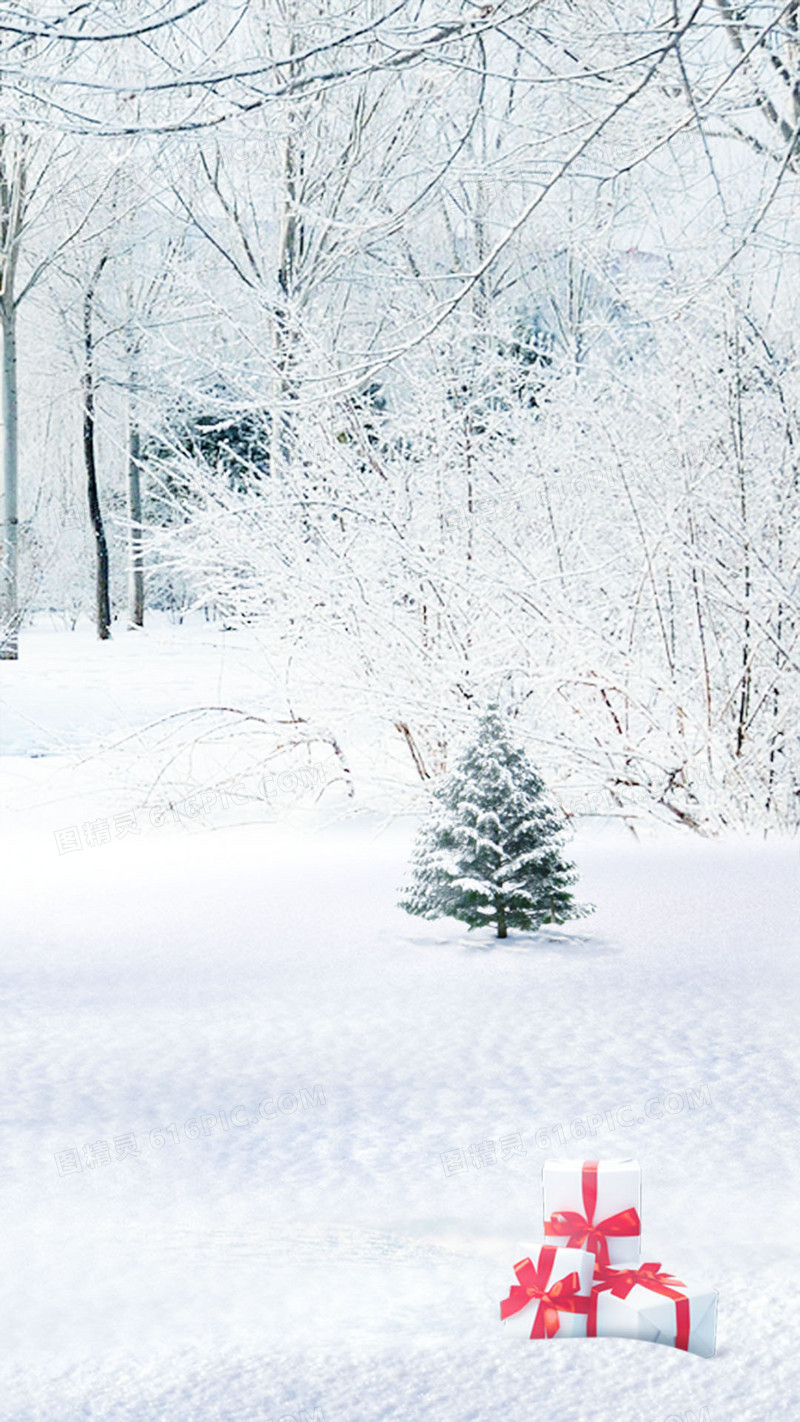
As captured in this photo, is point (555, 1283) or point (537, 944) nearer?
point (555, 1283)

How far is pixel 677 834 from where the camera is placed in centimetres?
568

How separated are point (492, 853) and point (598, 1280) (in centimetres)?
205

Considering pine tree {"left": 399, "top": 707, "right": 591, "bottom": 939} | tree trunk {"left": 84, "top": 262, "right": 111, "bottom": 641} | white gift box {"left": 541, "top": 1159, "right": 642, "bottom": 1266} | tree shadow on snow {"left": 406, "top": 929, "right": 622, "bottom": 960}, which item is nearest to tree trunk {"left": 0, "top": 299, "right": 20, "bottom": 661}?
tree trunk {"left": 84, "top": 262, "right": 111, "bottom": 641}

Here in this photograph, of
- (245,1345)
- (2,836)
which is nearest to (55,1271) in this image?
(245,1345)

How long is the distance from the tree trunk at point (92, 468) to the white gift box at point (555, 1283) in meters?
14.8

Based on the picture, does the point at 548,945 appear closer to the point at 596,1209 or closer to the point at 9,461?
the point at 596,1209

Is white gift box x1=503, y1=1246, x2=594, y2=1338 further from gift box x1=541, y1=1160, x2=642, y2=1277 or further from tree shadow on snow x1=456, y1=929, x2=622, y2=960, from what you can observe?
tree shadow on snow x1=456, y1=929, x2=622, y2=960

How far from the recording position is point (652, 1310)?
1.80 m

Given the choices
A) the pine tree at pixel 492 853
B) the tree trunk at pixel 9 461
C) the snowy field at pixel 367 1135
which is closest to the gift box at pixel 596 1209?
the snowy field at pixel 367 1135

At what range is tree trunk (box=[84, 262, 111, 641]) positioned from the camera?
1648 centimetres

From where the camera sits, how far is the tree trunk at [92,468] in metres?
16.5

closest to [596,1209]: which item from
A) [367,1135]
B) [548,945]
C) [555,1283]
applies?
[555,1283]

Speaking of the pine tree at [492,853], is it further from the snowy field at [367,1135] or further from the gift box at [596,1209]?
the gift box at [596,1209]

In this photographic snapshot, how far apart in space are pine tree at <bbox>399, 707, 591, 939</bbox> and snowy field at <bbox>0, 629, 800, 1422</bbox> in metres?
0.09
